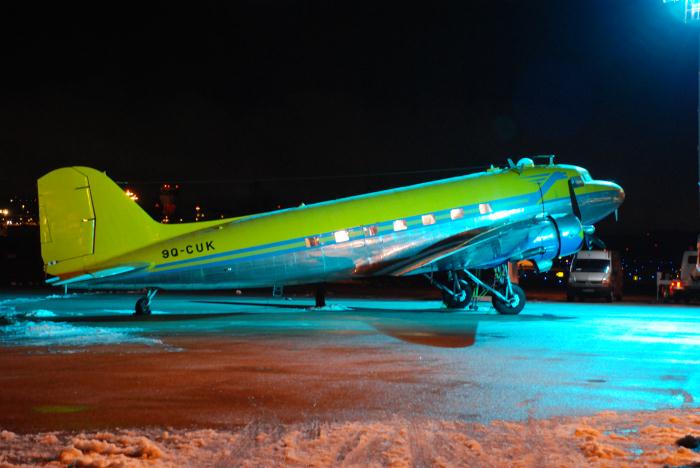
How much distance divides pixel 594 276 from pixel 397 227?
66.4 feet

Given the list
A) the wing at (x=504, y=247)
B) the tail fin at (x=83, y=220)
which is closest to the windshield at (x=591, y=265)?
the wing at (x=504, y=247)

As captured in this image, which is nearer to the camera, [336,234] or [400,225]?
[336,234]

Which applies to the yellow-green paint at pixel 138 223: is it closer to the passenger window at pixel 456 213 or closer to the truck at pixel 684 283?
the passenger window at pixel 456 213

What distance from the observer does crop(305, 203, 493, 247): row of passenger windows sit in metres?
21.7

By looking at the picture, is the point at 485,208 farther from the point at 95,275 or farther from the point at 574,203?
the point at 95,275

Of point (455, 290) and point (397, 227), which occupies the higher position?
point (397, 227)

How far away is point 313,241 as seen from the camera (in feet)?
70.9

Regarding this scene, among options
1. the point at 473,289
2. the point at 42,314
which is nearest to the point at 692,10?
the point at 473,289

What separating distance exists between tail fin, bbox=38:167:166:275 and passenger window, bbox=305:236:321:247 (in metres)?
4.69

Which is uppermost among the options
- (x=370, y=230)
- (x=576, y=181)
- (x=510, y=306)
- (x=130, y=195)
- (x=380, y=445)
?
(x=130, y=195)

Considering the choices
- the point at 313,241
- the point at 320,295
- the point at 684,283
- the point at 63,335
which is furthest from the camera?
the point at 684,283

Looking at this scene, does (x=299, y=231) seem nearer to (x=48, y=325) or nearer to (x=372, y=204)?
(x=372, y=204)

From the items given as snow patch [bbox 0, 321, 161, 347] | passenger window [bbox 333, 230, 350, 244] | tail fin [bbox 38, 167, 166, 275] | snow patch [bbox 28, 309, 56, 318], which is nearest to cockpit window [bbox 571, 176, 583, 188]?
passenger window [bbox 333, 230, 350, 244]

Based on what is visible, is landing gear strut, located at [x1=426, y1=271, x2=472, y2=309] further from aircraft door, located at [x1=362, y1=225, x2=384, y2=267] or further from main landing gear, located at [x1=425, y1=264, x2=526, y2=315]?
aircraft door, located at [x1=362, y1=225, x2=384, y2=267]
